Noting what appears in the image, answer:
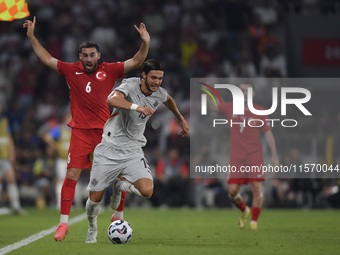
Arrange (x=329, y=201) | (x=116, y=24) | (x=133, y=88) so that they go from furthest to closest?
(x=116, y=24) < (x=329, y=201) < (x=133, y=88)

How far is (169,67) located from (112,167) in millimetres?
11638

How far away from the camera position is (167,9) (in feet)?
63.3

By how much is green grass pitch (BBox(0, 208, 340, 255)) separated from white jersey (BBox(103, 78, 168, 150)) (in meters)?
1.23

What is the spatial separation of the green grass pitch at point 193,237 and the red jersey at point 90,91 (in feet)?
5.04

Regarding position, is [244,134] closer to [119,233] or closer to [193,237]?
[193,237]

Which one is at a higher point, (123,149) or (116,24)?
(116,24)

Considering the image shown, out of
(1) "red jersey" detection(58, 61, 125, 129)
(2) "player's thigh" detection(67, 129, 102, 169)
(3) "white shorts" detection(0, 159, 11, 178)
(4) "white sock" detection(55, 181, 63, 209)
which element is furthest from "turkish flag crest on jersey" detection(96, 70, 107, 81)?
(4) "white sock" detection(55, 181, 63, 209)

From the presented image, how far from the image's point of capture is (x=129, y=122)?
671cm

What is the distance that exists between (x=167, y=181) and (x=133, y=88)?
8.88 metres

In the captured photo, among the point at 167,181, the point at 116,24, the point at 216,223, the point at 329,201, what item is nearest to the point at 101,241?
the point at 216,223

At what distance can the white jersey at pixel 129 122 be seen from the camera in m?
6.67

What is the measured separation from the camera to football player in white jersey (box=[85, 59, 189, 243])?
6637mm

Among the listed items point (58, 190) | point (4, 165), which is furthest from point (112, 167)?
point (58, 190)

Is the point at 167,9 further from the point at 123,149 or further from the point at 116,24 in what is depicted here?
the point at 123,149
